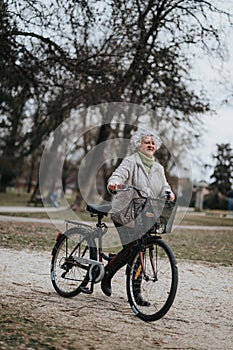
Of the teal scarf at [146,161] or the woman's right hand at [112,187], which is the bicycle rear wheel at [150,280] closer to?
the woman's right hand at [112,187]

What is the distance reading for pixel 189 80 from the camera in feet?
73.7

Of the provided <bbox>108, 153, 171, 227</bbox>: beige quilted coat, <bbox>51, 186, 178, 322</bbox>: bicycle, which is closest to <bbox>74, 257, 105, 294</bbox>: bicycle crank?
<bbox>51, 186, 178, 322</bbox>: bicycle

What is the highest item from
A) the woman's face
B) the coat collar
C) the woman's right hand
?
the woman's face

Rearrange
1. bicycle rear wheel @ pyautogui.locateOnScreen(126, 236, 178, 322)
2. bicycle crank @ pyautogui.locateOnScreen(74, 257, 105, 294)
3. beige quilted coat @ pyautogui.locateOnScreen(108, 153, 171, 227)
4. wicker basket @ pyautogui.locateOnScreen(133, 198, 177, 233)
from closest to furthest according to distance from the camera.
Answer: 1. bicycle rear wheel @ pyautogui.locateOnScreen(126, 236, 178, 322)
2. wicker basket @ pyautogui.locateOnScreen(133, 198, 177, 233)
3. beige quilted coat @ pyautogui.locateOnScreen(108, 153, 171, 227)
4. bicycle crank @ pyautogui.locateOnScreen(74, 257, 105, 294)

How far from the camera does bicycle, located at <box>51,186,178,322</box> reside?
540cm

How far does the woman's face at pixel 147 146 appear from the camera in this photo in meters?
5.99

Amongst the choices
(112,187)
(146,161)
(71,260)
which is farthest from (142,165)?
(71,260)

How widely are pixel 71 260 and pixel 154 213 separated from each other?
1382 millimetres

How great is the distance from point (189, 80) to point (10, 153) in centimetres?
1878

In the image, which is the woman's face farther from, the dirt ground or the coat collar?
the dirt ground

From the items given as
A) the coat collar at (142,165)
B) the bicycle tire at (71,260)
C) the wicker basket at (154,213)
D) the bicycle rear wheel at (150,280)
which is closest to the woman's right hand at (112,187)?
the wicker basket at (154,213)

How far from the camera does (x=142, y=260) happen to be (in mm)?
5621

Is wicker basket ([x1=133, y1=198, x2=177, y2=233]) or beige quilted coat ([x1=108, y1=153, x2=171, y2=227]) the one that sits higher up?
beige quilted coat ([x1=108, y1=153, x2=171, y2=227])

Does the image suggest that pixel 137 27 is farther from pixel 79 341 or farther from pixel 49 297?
pixel 79 341
